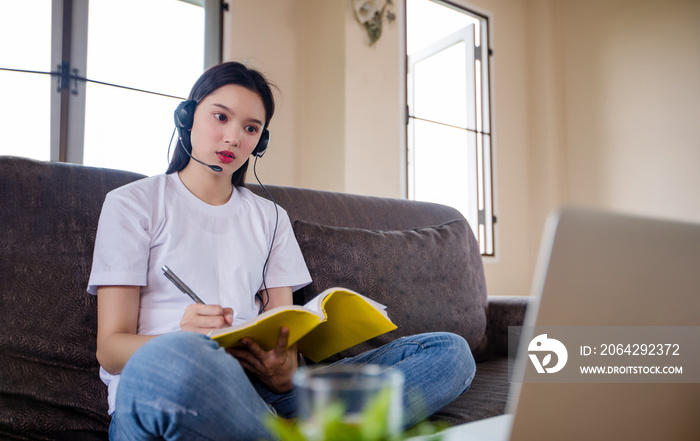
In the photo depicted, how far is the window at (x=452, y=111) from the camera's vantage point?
361cm

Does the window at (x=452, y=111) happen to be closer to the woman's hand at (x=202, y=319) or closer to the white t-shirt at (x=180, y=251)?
the white t-shirt at (x=180, y=251)

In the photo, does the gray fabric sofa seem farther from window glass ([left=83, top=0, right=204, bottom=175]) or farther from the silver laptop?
window glass ([left=83, top=0, right=204, bottom=175])

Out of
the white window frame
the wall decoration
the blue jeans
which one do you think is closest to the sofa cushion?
the blue jeans

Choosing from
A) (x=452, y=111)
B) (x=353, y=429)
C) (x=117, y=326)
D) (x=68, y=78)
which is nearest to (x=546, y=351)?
(x=353, y=429)

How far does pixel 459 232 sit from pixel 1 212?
1260mm

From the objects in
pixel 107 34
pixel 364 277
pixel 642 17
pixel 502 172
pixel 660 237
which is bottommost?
pixel 364 277

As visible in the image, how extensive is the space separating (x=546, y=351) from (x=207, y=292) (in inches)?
31.6

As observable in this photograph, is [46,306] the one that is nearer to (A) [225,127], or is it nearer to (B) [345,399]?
(A) [225,127]

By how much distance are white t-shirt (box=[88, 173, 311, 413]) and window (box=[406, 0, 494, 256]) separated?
2440 millimetres

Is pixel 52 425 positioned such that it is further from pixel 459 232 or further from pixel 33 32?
pixel 33 32

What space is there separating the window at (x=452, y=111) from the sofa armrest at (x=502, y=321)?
5.99 feet

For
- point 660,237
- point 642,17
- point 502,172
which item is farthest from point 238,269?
point 642,17

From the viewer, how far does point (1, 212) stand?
40.8 inches

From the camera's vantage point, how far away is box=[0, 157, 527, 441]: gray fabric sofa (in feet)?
3.25
